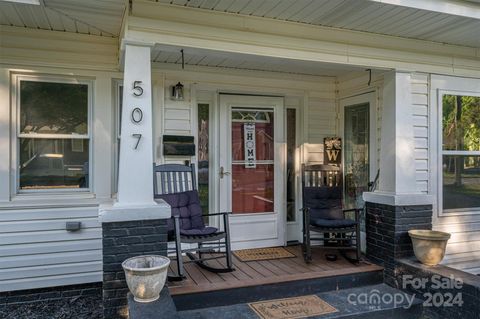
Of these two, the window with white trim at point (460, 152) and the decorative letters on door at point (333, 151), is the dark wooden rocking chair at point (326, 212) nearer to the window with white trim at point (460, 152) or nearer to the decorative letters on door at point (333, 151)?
the decorative letters on door at point (333, 151)

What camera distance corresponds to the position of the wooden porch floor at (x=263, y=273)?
3.25 m

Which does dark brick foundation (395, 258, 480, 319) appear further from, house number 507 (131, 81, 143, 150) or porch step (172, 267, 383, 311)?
house number 507 (131, 81, 143, 150)

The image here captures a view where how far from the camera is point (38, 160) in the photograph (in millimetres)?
3760

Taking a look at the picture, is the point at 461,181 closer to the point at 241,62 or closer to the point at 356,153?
the point at 356,153

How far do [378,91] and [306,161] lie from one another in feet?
4.02

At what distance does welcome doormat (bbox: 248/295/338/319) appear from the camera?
3057mm

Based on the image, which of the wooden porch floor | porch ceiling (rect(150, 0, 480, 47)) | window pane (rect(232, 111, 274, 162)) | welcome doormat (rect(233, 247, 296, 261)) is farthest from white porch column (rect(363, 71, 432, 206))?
window pane (rect(232, 111, 274, 162))

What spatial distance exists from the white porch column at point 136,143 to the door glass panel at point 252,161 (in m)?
1.71

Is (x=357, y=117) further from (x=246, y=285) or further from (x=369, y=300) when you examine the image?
(x=246, y=285)

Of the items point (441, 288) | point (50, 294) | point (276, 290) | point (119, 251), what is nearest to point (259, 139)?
point (276, 290)

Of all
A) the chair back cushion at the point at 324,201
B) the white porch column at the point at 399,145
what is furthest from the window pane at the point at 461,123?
the chair back cushion at the point at 324,201

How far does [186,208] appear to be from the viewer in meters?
3.76

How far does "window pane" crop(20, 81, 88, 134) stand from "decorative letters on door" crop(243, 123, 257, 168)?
6.01 feet

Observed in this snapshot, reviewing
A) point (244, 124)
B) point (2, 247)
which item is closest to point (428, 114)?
point (244, 124)
